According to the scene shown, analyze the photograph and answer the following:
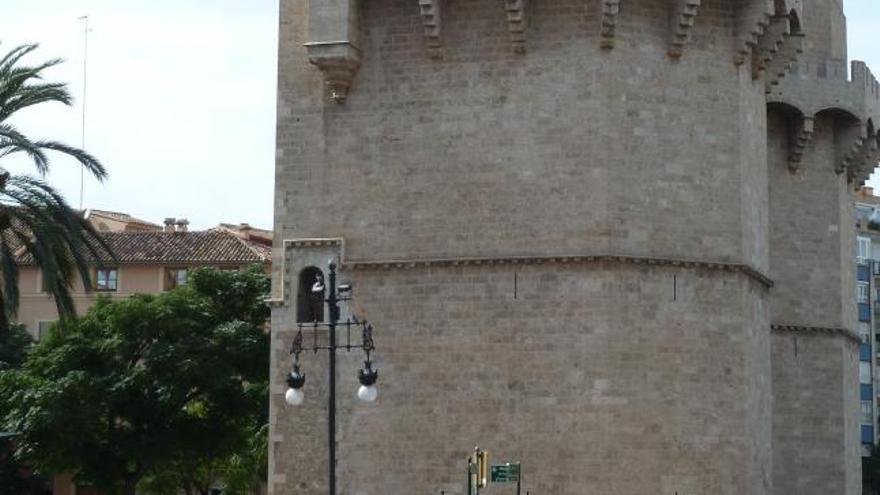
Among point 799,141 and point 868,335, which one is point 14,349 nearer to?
point 799,141

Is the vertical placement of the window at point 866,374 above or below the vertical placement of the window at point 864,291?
below

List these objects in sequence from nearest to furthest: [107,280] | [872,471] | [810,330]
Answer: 1. [810,330]
2. [107,280]
3. [872,471]

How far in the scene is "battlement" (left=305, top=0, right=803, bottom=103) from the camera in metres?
28.1

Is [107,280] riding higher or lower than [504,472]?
higher

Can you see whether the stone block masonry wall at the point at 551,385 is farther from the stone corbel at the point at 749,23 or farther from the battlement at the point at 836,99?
the battlement at the point at 836,99

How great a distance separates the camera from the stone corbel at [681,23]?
1110 inches

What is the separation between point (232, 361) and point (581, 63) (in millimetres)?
17568

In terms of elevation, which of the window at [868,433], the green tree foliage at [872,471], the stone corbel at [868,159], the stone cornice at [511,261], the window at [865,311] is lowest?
the green tree foliage at [872,471]

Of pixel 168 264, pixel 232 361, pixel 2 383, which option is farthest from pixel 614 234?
pixel 168 264

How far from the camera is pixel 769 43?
30000mm

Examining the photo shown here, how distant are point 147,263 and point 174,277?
1.02 meters

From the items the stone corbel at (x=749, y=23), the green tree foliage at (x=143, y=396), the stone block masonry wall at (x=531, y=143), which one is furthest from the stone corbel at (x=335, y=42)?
the green tree foliage at (x=143, y=396)

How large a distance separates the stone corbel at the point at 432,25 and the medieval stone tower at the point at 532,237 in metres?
0.05

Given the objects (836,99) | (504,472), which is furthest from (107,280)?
(504,472)
